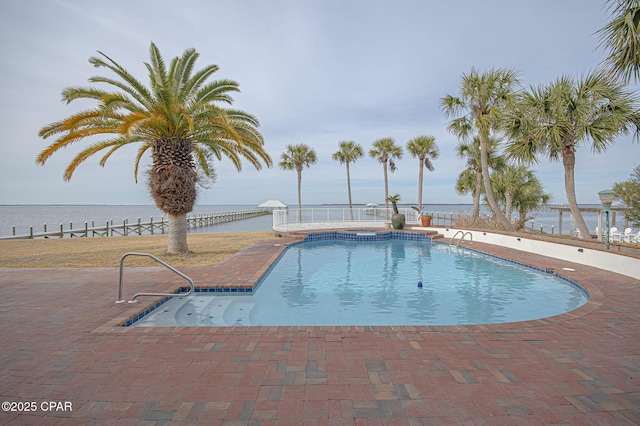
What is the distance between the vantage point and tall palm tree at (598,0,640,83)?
5.70 meters

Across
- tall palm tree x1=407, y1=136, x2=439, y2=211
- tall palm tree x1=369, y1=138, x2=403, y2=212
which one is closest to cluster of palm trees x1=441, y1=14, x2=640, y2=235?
tall palm tree x1=407, y1=136, x2=439, y2=211

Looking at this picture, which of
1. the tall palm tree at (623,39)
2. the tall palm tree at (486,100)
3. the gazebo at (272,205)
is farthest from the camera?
the gazebo at (272,205)

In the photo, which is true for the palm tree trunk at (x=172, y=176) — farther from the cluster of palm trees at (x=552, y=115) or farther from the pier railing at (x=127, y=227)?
the pier railing at (x=127, y=227)

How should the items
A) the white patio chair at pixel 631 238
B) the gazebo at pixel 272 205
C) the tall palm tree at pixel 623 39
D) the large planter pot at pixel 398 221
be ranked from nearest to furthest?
the tall palm tree at pixel 623 39, the white patio chair at pixel 631 238, the large planter pot at pixel 398 221, the gazebo at pixel 272 205

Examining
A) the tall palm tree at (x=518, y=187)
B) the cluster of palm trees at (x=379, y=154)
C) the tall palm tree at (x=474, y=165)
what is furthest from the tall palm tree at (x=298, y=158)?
the tall palm tree at (x=518, y=187)

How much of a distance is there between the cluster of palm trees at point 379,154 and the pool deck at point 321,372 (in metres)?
18.6

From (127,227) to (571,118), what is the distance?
27.3 metres

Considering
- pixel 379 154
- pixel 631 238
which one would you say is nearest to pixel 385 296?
pixel 631 238

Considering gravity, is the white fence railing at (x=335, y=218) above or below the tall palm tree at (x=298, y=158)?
below

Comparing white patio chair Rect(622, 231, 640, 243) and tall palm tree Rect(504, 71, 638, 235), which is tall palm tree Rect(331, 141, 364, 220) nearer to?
tall palm tree Rect(504, 71, 638, 235)

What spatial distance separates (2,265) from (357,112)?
19855 mm

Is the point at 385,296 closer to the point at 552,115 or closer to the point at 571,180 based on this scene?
the point at 571,180

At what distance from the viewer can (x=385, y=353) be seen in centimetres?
317

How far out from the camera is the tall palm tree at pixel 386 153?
85.8ft
